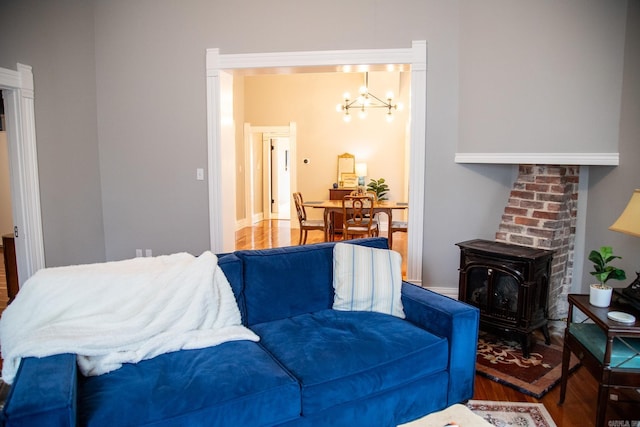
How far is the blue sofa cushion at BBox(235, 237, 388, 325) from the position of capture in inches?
93.9

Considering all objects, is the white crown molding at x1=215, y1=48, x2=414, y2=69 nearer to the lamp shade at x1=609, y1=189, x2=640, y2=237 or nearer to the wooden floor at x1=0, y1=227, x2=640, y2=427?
the lamp shade at x1=609, y1=189, x2=640, y2=237

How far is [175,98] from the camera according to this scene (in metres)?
4.20

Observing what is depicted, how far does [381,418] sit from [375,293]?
748mm

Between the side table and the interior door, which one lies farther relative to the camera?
the interior door

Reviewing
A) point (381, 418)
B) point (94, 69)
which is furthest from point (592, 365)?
point (94, 69)

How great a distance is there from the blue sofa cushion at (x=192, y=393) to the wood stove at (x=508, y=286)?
193 cm

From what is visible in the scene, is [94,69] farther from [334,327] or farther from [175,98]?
[334,327]

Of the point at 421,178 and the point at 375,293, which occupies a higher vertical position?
the point at 421,178

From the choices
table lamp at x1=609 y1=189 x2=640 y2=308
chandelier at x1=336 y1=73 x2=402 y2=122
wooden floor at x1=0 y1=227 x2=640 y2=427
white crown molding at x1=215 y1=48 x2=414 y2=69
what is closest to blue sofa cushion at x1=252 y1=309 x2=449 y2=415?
wooden floor at x1=0 y1=227 x2=640 y2=427

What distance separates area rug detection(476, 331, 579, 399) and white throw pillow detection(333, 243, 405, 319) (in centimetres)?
81

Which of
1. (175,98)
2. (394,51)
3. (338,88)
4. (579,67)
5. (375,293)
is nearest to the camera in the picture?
(375,293)

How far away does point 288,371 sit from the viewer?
185 cm

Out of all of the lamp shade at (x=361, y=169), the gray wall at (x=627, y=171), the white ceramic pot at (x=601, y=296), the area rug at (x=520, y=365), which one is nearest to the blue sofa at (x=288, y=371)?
the area rug at (x=520, y=365)

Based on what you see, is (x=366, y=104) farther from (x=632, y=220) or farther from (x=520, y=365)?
(x=632, y=220)
